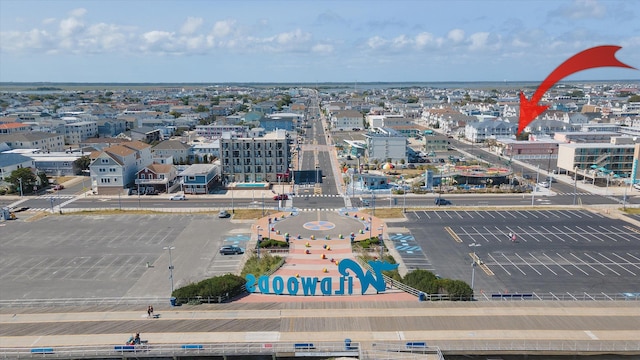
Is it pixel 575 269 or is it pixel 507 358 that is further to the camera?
pixel 575 269

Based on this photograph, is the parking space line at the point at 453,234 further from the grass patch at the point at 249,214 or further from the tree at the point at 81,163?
the tree at the point at 81,163

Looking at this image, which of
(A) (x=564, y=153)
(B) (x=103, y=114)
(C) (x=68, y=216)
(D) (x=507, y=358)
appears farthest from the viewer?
(B) (x=103, y=114)

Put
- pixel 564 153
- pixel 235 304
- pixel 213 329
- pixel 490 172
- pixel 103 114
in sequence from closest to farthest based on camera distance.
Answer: pixel 213 329 < pixel 235 304 < pixel 490 172 < pixel 564 153 < pixel 103 114

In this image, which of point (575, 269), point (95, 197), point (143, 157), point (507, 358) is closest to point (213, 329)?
point (507, 358)

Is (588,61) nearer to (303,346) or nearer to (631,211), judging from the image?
(303,346)

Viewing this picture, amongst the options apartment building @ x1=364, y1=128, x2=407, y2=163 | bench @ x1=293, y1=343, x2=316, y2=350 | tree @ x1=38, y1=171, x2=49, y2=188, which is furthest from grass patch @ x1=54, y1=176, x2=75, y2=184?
bench @ x1=293, y1=343, x2=316, y2=350

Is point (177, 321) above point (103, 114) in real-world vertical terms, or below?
below

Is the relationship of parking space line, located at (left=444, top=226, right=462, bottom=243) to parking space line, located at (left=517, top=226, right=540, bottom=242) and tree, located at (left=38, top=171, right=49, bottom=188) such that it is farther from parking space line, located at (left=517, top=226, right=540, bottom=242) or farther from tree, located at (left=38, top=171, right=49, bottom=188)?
tree, located at (left=38, top=171, right=49, bottom=188)

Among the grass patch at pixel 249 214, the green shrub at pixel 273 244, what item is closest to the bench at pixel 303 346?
the green shrub at pixel 273 244

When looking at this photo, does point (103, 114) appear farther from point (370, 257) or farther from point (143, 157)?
point (370, 257)
